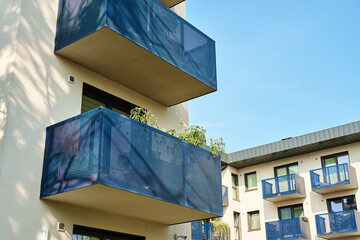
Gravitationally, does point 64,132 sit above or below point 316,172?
below

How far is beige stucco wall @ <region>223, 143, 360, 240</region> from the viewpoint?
88.6 ft

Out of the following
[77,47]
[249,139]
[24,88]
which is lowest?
[24,88]

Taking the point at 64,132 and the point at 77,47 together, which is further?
the point at 77,47

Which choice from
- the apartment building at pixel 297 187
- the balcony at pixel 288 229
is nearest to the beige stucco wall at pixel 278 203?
the apartment building at pixel 297 187

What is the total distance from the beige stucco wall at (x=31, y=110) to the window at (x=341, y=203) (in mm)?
18533

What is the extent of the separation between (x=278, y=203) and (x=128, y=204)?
842 inches

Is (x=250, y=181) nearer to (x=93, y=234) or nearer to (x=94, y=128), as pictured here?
(x=93, y=234)

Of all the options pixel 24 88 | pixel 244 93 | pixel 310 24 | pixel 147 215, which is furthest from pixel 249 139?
pixel 24 88

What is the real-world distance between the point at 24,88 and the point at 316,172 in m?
21.2

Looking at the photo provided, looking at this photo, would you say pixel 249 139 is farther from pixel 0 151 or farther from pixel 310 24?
pixel 0 151

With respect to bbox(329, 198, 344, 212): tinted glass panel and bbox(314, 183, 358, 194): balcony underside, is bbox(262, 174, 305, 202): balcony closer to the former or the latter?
bbox(314, 183, 358, 194): balcony underside

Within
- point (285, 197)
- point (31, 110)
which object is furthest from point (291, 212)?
point (31, 110)

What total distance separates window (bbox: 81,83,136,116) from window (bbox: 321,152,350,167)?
Answer: 60.8ft

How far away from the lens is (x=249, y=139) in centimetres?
3303
